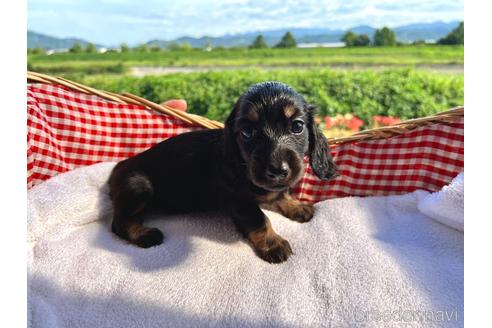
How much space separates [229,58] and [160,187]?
6806 millimetres

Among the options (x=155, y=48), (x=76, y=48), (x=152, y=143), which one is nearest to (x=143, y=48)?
(x=155, y=48)

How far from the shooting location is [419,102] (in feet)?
20.8

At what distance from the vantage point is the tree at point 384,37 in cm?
853

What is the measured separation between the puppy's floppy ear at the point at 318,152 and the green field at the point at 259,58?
249 inches

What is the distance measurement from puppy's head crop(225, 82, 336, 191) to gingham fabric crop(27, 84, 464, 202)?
0.95 metres

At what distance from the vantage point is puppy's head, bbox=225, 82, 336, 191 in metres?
2.05

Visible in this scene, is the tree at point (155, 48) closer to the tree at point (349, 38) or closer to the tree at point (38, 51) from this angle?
the tree at point (38, 51)

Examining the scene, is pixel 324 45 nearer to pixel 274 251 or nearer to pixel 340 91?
pixel 340 91

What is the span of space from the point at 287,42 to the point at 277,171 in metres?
7.22

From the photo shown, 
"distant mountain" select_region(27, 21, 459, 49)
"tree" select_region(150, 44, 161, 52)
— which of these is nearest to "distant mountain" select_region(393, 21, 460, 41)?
"distant mountain" select_region(27, 21, 459, 49)

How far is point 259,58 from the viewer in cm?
905

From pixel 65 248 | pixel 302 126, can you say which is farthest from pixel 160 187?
pixel 302 126

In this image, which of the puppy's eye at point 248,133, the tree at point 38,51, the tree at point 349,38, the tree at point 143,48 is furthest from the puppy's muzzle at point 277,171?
the tree at point 38,51
